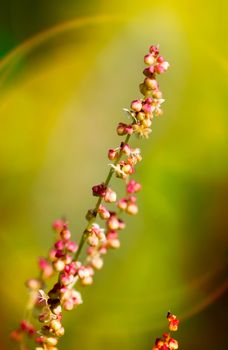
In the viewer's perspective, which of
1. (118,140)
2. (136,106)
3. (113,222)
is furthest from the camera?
(118,140)

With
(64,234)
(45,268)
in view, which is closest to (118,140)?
(45,268)

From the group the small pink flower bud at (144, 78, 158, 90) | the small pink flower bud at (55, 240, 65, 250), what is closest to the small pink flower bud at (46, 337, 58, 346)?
the small pink flower bud at (55, 240, 65, 250)

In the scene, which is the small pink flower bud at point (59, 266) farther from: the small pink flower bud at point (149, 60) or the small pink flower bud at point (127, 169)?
the small pink flower bud at point (149, 60)

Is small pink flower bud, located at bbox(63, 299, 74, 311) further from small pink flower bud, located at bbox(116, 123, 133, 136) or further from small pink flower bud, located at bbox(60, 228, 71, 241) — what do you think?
small pink flower bud, located at bbox(116, 123, 133, 136)

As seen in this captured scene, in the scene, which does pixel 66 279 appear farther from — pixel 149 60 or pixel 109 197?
pixel 149 60

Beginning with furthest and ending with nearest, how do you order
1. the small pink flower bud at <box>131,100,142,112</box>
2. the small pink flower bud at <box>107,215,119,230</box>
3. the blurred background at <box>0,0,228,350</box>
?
the blurred background at <box>0,0,228,350</box> < the small pink flower bud at <box>107,215,119,230</box> < the small pink flower bud at <box>131,100,142,112</box>

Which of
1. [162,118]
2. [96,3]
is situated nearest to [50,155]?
[162,118]

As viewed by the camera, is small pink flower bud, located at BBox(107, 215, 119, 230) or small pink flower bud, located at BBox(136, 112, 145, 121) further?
small pink flower bud, located at BBox(107, 215, 119, 230)

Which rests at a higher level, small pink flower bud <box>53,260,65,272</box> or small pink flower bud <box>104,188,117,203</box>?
small pink flower bud <box>104,188,117,203</box>

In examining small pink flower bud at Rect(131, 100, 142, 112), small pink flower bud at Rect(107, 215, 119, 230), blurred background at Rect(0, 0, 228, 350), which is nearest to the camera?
small pink flower bud at Rect(131, 100, 142, 112)

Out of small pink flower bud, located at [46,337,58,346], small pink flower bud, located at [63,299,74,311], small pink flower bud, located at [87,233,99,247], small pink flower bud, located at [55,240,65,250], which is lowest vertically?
small pink flower bud, located at [46,337,58,346]
